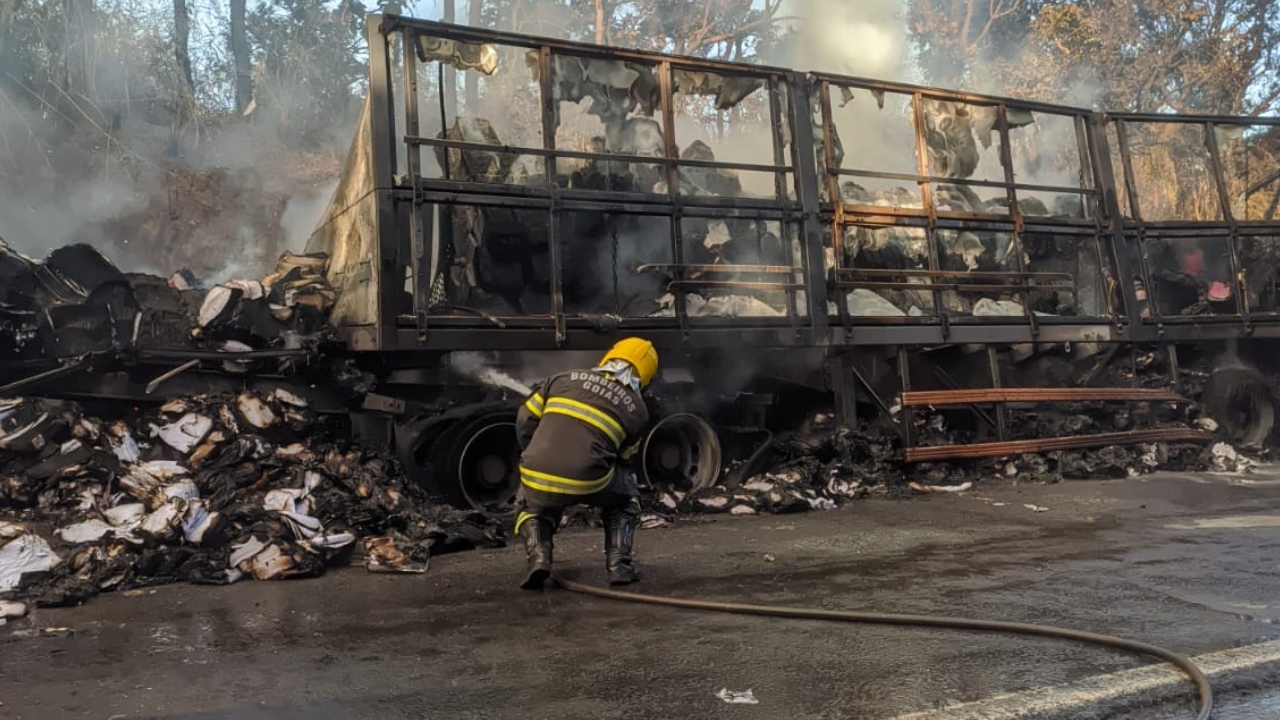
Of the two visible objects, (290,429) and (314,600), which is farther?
(290,429)

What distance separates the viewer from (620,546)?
14.0 ft

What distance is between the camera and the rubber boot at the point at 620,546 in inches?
167

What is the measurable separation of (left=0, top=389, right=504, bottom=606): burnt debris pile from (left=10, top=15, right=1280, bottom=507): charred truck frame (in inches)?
24.5

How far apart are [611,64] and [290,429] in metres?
3.63

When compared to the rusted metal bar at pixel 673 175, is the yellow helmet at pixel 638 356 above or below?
below

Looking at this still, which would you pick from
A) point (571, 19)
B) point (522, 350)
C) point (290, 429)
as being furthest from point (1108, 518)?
point (571, 19)

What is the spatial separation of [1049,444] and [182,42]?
17.1 meters

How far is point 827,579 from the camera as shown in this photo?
435cm

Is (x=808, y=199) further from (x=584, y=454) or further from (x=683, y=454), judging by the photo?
(x=584, y=454)

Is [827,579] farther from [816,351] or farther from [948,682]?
[816,351]

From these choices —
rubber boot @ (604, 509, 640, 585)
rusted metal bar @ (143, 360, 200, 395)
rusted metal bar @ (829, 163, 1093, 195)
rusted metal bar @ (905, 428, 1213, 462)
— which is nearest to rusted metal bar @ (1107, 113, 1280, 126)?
rusted metal bar @ (829, 163, 1093, 195)

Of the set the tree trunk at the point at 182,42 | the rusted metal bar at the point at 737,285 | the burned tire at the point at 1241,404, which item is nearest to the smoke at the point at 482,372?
the rusted metal bar at the point at 737,285

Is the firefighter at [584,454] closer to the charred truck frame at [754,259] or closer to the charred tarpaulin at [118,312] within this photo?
the charred truck frame at [754,259]

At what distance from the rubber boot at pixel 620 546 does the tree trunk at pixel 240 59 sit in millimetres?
17725
